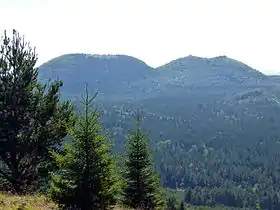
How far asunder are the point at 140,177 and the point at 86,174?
8166mm

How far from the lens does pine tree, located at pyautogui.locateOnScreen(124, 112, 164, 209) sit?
24.8m

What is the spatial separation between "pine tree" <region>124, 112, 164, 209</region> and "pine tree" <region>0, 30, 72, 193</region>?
549cm

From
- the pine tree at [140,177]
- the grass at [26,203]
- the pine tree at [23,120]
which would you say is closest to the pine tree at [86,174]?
the grass at [26,203]

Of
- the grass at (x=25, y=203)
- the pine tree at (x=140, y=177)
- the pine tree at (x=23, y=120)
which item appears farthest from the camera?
the pine tree at (x=23, y=120)

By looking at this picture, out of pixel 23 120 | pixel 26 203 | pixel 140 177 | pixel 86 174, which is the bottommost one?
pixel 140 177

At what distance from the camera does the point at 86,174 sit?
56.6ft

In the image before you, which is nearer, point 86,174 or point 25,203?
point 25,203

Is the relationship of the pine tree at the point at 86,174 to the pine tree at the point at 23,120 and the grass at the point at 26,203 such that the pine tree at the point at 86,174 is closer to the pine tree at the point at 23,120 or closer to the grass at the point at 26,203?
the grass at the point at 26,203

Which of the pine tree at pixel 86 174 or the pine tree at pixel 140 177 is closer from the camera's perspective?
the pine tree at pixel 86 174

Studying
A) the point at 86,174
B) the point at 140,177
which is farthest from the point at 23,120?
the point at 86,174

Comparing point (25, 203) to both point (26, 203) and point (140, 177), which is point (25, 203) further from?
point (140, 177)

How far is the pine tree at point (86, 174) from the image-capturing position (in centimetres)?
1723

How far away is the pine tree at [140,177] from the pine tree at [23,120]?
5487 millimetres

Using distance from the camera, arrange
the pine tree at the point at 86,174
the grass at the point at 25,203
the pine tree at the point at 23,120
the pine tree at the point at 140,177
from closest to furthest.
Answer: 1. the grass at the point at 25,203
2. the pine tree at the point at 86,174
3. the pine tree at the point at 140,177
4. the pine tree at the point at 23,120
